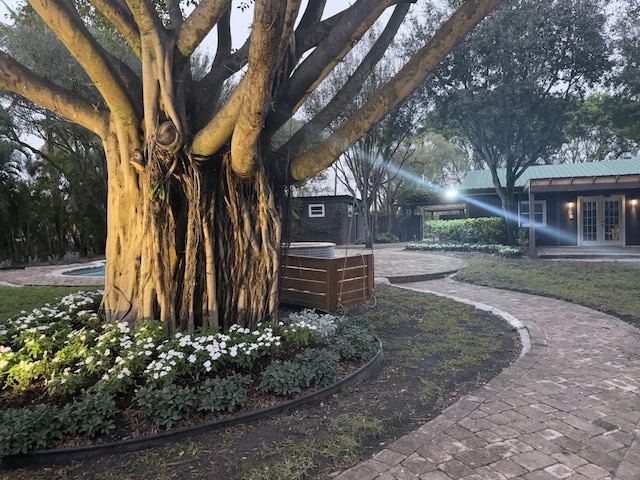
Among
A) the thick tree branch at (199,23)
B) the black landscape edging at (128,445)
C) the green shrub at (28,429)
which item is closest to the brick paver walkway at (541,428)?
the black landscape edging at (128,445)

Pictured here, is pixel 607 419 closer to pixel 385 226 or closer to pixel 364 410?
pixel 364 410

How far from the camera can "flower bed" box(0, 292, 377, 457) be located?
2.32m

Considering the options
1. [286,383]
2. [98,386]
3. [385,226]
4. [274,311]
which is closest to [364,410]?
[286,383]

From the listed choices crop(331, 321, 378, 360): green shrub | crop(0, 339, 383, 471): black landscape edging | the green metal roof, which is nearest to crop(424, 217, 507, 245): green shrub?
the green metal roof

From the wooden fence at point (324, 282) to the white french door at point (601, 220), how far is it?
14.6 m

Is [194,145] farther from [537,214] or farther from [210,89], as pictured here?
[537,214]

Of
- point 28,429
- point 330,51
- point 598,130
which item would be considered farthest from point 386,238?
point 28,429

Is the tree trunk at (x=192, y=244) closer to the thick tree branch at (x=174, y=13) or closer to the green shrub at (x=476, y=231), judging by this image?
the thick tree branch at (x=174, y=13)

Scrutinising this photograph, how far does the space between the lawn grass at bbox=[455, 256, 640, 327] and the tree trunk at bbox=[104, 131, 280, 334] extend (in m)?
4.85

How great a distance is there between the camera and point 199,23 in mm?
3152

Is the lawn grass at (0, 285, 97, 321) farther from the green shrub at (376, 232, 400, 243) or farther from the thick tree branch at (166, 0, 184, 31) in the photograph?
the green shrub at (376, 232, 400, 243)

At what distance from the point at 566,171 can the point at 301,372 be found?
60.7 ft

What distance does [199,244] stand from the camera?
370 cm

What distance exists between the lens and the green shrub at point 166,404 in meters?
2.41
